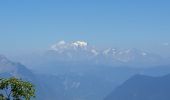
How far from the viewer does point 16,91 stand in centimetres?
3684

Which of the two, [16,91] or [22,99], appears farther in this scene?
[22,99]

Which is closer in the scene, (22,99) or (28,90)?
(28,90)

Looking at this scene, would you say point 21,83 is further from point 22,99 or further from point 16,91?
point 22,99

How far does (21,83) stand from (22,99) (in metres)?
3.54

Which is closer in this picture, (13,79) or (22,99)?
(13,79)

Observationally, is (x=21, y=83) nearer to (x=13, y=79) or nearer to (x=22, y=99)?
(x=13, y=79)

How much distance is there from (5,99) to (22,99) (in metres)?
2.08

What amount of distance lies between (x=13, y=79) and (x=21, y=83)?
0.91 m

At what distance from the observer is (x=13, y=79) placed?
122 feet

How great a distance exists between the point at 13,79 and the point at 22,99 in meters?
3.34

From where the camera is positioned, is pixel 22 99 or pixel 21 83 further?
pixel 22 99

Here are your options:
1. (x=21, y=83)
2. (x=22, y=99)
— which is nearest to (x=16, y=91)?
(x=21, y=83)

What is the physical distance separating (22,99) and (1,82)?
2717 millimetres

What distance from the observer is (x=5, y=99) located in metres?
38.2
